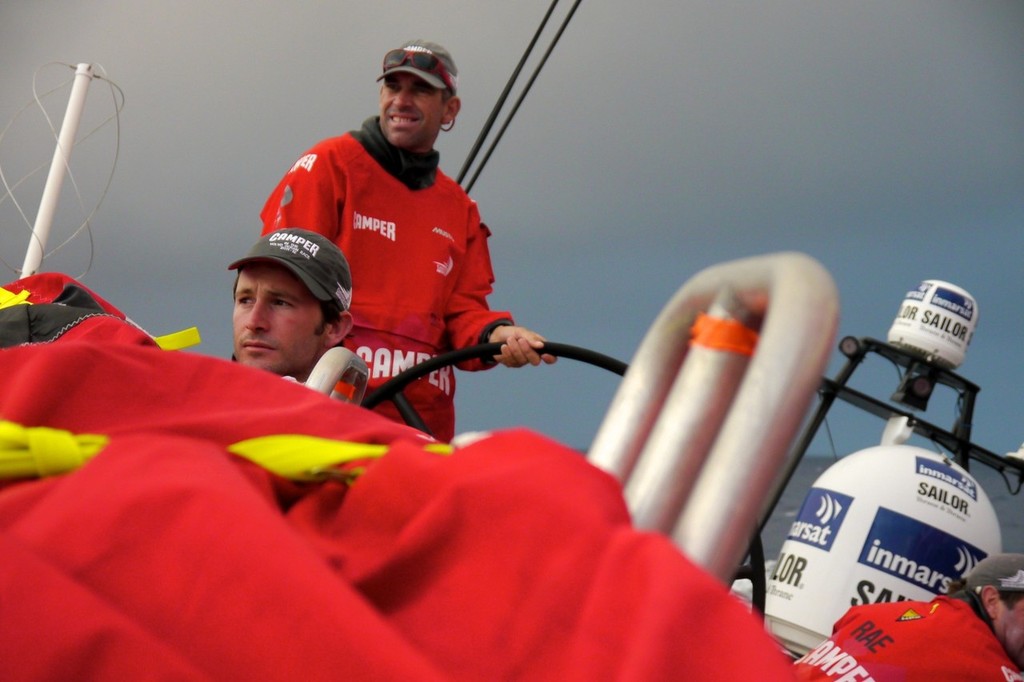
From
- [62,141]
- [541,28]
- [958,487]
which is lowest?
[62,141]

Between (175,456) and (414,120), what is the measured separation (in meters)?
1.75

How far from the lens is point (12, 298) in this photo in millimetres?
1508

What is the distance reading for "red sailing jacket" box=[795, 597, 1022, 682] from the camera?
208cm

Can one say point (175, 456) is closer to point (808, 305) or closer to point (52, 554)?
point (52, 554)

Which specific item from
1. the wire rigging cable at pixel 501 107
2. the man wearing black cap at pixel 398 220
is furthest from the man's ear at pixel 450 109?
the wire rigging cable at pixel 501 107

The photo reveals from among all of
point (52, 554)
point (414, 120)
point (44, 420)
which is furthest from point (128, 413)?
point (414, 120)

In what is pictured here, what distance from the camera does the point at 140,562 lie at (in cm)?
51

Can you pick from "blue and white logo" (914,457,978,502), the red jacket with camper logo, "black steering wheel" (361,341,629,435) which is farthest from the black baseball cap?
"blue and white logo" (914,457,978,502)

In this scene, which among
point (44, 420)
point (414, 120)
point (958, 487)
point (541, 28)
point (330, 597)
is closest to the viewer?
point (330, 597)

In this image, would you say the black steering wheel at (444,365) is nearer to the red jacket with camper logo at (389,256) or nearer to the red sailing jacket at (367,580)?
the red jacket with camper logo at (389,256)

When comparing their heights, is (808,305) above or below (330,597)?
above

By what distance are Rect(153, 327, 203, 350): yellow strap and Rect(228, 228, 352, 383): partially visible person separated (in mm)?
66

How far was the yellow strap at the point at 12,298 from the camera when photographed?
149cm

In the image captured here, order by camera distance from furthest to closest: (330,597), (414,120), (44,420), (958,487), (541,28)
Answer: (541,28)
(958,487)
(414,120)
(44,420)
(330,597)
